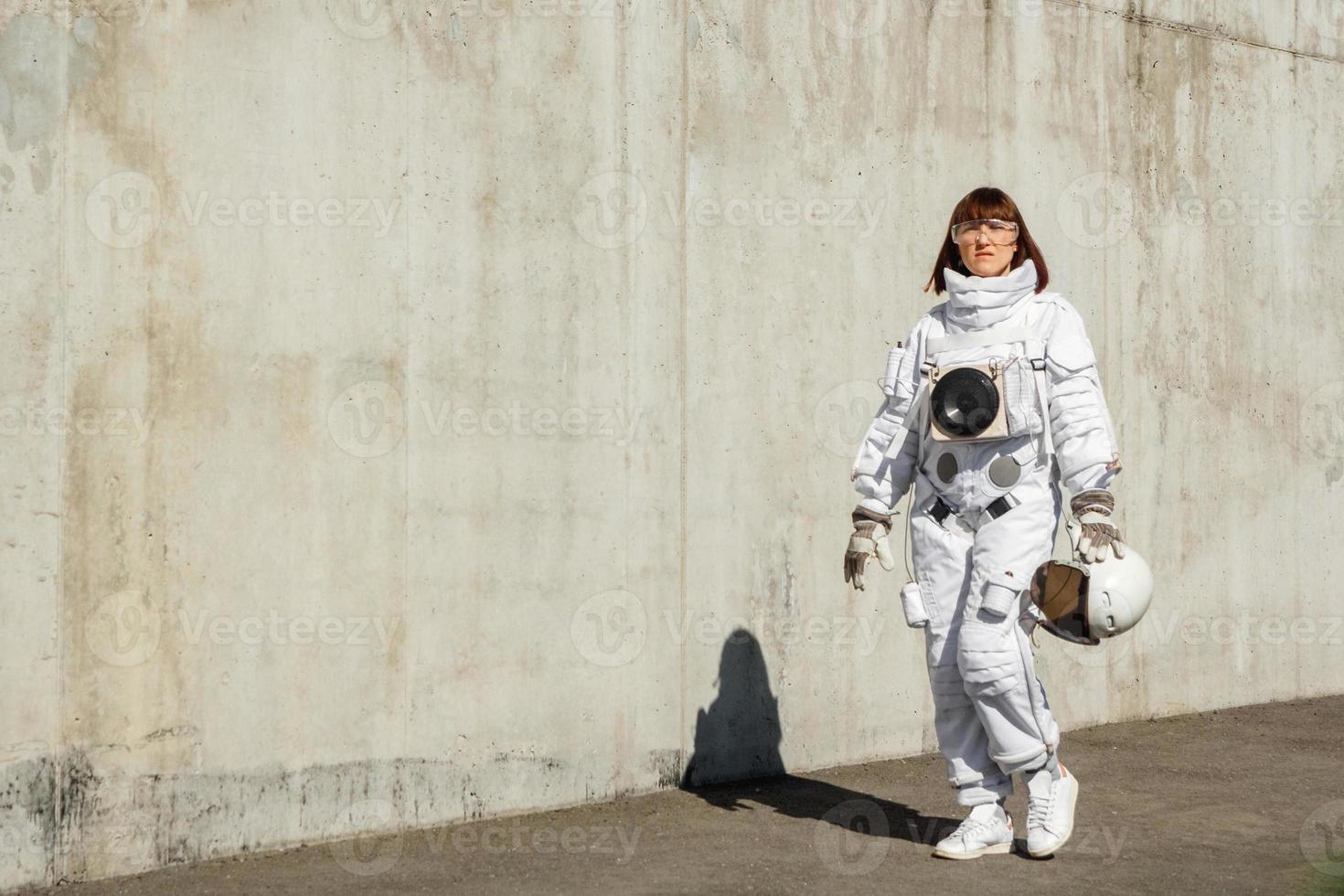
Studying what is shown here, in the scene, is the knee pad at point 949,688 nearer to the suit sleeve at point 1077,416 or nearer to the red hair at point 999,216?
the suit sleeve at point 1077,416

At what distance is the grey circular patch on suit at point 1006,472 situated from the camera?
5.29 metres

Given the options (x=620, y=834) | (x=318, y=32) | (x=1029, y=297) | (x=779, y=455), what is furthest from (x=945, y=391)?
(x=318, y=32)

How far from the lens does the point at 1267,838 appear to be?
568 centimetres

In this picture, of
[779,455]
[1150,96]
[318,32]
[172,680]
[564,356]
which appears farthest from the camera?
[1150,96]

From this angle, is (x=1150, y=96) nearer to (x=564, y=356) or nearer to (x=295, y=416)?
(x=564, y=356)

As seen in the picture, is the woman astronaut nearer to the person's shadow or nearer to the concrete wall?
the person's shadow

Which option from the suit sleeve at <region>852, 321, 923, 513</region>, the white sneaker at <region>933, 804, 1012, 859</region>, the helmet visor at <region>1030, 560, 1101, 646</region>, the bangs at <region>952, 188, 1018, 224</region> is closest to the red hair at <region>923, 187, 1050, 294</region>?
the bangs at <region>952, 188, 1018, 224</region>

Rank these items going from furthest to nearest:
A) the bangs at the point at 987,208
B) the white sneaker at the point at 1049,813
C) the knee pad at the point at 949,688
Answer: the bangs at the point at 987,208
the knee pad at the point at 949,688
the white sneaker at the point at 1049,813

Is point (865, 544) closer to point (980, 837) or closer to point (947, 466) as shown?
point (947, 466)

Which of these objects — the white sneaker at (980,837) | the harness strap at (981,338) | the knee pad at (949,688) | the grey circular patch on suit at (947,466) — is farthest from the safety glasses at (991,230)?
the white sneaker at (980,837)

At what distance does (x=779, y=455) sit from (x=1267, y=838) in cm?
237

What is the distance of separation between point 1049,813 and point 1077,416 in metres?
1.30

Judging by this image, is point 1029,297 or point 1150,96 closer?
point 1029,297

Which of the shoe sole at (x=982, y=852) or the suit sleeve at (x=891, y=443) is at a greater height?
the suit sleeve at (x=891, y=443)
